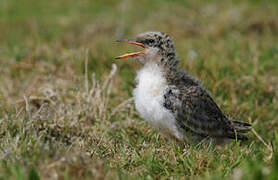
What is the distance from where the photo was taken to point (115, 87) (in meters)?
5.78

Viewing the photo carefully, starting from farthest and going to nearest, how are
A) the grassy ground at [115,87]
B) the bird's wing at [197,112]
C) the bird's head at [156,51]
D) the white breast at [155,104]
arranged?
the bird's head at [156,51] < the bird's wing at [197,112] < the white breast at [155,104] < the grassy ground at [115,87]

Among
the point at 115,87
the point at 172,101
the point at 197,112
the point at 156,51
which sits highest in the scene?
the point at 156,51

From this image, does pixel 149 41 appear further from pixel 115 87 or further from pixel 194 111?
pixel 115 87

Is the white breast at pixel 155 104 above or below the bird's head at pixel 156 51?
below

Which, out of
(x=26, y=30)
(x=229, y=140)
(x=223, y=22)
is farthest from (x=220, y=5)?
(x=229, y=140)

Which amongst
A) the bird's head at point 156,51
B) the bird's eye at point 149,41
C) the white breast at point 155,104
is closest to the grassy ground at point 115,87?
the white breast at point 155,104

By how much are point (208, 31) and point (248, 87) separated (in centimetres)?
325

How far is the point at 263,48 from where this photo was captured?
291 inches

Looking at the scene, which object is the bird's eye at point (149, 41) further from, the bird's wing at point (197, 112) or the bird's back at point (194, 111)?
the bird's wing at point (197, 112)

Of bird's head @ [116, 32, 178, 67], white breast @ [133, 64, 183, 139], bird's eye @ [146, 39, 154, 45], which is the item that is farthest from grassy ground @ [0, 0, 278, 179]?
bird's eye @ [146, 39, 154, 45]

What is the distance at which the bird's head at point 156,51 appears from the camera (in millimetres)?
4246

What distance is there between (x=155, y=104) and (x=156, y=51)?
0.56m

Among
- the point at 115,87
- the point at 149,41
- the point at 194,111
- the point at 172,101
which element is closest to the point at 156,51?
the point at 149,41

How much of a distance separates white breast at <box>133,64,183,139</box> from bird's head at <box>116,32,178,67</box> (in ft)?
0.55
